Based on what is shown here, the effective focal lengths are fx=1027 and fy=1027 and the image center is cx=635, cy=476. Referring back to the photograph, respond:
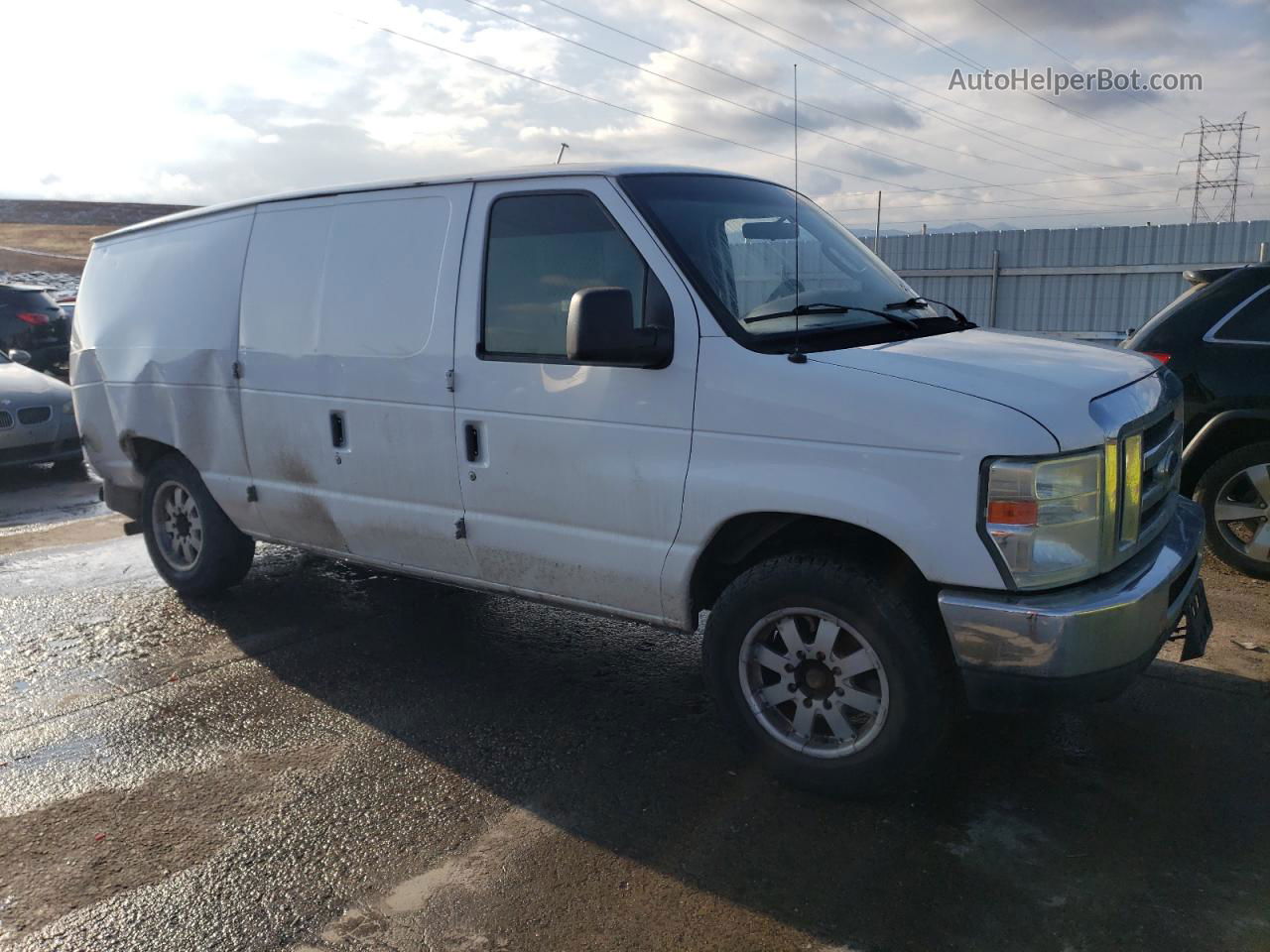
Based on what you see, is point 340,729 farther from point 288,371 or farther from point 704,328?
point 704,328

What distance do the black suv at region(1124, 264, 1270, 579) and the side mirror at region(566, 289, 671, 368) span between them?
3.61m

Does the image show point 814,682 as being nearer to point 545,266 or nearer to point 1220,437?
point 545,266

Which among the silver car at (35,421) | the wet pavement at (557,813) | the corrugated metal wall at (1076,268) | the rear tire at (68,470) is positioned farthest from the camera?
the corrugated metal wall at (1076,268)

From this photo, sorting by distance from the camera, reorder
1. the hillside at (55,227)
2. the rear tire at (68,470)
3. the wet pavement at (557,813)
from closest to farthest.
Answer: the wet pavement at (557,813) → the rear tire at (68,470) → the hillside at (55,227)

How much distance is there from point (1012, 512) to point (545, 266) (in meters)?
2.08

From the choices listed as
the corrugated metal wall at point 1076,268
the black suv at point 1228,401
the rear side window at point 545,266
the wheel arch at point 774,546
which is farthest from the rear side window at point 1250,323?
the corrugated metal wall at point 1076,268

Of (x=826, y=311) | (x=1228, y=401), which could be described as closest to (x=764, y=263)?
(x=826, y=311)

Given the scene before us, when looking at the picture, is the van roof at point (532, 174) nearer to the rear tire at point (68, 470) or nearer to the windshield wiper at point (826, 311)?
the windshield wiper at point (826, 311)

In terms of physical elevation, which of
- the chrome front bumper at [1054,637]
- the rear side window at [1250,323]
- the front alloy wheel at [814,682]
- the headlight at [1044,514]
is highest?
the rear side window at [1250,323]

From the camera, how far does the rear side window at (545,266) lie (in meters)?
3.97

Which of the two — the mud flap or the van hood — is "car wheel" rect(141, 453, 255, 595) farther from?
the mud flap

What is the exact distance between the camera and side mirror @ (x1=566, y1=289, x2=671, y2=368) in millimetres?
3533

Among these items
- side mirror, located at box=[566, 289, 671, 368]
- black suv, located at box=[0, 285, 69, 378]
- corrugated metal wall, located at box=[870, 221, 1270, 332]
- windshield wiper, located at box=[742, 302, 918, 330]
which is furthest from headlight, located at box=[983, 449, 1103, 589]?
corrugated metal wall, located at box=[870, 221, 1270, 332]

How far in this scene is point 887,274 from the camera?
15.0 feet
